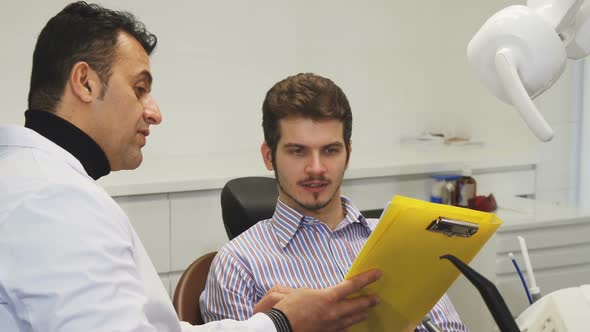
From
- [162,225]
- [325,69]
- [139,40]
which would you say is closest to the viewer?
[139,40]

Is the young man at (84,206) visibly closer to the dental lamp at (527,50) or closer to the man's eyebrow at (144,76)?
the man's eyebrow at (144,76)

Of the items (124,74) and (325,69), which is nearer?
(124,74)

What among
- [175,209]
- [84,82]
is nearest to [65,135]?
[84,82]

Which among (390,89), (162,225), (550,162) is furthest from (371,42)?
(162,225)

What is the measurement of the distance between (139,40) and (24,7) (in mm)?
1769

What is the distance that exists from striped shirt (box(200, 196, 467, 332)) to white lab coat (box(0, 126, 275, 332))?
586 millimetres

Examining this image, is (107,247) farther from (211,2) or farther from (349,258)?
(211,2)

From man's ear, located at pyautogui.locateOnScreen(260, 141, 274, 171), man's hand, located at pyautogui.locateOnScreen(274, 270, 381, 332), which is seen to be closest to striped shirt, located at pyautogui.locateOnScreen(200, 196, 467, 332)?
man's ear, located at pyautogui.locateOnScreen(260, 141, 274, 171)

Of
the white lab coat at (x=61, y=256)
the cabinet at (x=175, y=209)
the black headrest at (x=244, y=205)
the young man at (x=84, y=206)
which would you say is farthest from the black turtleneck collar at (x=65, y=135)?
the cabinet at (x=175, y=209)

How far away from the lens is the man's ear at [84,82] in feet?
4.14

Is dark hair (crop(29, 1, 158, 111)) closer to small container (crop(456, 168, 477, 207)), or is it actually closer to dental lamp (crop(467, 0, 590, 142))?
dental lamp (crop(467, 0, 590, 142))

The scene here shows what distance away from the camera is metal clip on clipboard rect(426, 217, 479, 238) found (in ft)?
3.98

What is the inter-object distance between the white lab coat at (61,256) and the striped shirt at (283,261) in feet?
1.92

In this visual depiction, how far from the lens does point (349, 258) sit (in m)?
1.85
